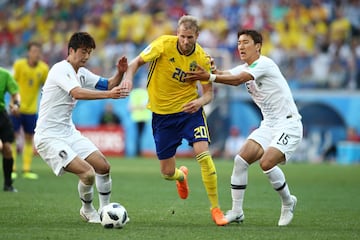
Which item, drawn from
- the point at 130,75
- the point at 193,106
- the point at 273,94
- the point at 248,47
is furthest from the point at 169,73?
the point at 273,94

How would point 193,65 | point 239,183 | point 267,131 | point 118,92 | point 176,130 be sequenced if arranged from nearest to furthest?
1. point 118,92
2. point 239,183
3. point 267,131
4. point 193,65
5. point 176,130

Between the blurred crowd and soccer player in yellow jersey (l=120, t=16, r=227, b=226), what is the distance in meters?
15.6

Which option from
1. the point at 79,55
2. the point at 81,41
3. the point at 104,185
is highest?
the point at 81,41

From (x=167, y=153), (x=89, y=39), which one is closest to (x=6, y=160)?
(x=167, y=153)

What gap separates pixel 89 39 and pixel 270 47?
18732 mm

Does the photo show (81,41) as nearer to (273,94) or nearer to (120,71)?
(120,71)

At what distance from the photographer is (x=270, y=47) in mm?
28922

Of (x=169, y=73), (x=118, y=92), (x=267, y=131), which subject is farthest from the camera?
(x=169, y=73)

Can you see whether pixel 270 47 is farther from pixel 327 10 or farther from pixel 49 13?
pixel 49 13

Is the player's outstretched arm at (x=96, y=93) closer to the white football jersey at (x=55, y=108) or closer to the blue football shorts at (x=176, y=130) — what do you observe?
the white football jersey at (x=55, y=108)

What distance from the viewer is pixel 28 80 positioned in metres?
19.2

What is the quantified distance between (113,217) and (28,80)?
963 cm

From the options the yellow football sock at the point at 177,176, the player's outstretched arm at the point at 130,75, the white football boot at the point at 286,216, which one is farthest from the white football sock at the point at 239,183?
the player's outstretched arm at the point at 130,75

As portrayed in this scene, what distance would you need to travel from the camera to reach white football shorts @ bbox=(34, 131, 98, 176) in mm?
10734
